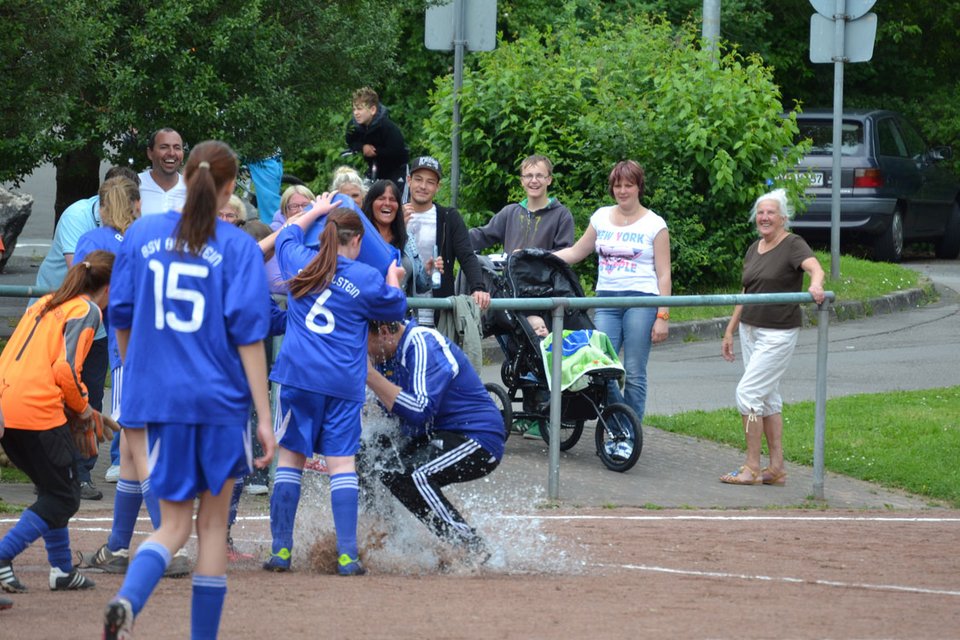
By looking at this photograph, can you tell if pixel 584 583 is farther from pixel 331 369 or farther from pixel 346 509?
pixel 331 369

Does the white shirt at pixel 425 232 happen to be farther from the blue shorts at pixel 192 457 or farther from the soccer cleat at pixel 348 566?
the blue shorts at pixel 192 457

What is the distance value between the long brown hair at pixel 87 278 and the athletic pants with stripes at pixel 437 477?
162 centimetres

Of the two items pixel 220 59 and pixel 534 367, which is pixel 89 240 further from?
pixel 220 59

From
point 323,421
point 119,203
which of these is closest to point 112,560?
point 323,421

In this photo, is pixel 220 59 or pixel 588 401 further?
pixel 220 59

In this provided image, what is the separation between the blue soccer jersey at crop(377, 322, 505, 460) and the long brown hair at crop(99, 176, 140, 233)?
5.59 feet

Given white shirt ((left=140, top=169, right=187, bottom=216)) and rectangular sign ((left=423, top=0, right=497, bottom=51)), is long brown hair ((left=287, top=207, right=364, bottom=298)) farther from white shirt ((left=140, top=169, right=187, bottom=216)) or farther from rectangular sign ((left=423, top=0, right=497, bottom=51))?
rectangular sign ((left=423, top=0, right=497, bottom=51))

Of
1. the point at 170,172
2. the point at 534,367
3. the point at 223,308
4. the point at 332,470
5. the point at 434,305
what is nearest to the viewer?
the point at 223,308

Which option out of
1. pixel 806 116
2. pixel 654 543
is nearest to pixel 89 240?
pixel 654 543

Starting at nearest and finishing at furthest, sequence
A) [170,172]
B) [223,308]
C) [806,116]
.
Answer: [223,308]
[170,172]
[806,116]

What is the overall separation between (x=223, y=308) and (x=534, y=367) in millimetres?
5079

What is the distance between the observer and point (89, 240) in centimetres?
823

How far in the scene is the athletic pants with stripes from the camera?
743cm

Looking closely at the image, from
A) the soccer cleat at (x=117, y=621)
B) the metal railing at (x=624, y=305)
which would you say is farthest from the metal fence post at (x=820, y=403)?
the soccer cleat at (x=117, y=621)
